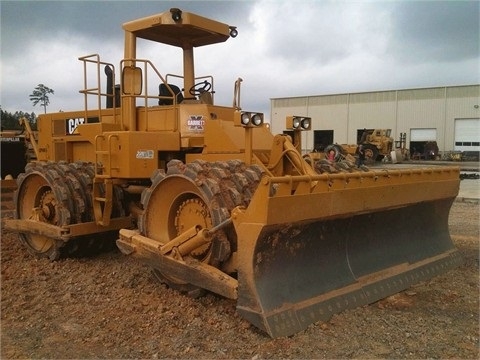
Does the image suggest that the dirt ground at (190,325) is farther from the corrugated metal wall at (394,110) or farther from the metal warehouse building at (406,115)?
the corrugated metal wall at (394,110)

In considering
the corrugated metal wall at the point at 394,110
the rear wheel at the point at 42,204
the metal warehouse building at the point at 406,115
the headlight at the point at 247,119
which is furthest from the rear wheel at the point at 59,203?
the corrugated metal wall at the point at 394,110

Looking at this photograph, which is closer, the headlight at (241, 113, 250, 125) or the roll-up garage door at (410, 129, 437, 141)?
the headlight at (241, 113, 250, 125)

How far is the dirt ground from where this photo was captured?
3578mm

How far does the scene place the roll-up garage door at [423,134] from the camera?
4131 centimetres

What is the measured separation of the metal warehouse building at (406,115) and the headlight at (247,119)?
33651mm

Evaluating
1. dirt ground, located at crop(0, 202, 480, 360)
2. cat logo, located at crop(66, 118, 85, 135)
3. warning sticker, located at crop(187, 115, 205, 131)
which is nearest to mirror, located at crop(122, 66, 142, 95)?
warning sticker, located at crop(187, 115, 205, 131)

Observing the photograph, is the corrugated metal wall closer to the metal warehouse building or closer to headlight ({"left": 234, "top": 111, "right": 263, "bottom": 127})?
the metal warehouse building

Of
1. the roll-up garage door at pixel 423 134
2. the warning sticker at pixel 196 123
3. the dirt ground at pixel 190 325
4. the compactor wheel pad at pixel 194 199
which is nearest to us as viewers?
the dirt ground at pixel 190 325

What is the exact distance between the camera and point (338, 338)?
12.2 feet

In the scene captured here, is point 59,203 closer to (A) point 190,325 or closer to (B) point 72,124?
(B) point 72,124

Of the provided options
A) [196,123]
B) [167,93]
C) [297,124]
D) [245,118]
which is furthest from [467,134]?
[245,118]

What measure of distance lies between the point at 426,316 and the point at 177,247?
2.29 metres

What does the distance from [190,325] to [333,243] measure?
4.98 ft

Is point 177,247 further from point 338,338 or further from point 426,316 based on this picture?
point 426,316
